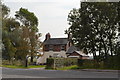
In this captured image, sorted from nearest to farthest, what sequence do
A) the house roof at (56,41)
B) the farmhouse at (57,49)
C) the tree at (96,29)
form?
the tree at (96,29) < the farmhouse at (57,49) < the house roof at (56,41)

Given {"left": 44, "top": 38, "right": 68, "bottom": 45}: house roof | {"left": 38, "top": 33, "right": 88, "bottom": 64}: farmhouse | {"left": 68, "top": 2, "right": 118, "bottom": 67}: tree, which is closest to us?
{"left": 68, "top": 2, "right": 118, "bottom": 67}: tree

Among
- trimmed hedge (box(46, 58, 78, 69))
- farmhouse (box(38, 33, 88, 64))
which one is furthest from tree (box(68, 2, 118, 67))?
farmhouse (box(38, 33, 88, 64))

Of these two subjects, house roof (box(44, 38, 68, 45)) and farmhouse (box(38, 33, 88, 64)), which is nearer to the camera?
farmhouse (box(38, 33, 88, 64))

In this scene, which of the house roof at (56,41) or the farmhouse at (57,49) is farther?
the house roof at (56,41)

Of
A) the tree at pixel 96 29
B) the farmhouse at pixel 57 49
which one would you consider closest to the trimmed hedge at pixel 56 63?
the tree at pixel 96 29

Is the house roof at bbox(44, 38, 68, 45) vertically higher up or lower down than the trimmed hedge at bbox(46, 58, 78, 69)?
higher up

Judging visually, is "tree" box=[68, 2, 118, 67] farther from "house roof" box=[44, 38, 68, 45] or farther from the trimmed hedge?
"house roof" box=[44, 38, 68, 45]

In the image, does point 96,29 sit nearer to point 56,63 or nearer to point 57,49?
point 56,63

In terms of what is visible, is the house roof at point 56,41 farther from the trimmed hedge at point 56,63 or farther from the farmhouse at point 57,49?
the trimmed hedge at point 56,63

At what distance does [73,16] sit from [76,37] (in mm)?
3178

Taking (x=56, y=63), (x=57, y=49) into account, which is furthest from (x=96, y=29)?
(x=57, y=49)

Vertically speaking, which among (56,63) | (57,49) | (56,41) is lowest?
(56,63)

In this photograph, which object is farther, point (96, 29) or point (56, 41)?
point (56, 41)

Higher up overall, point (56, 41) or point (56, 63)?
point (56, 41)
